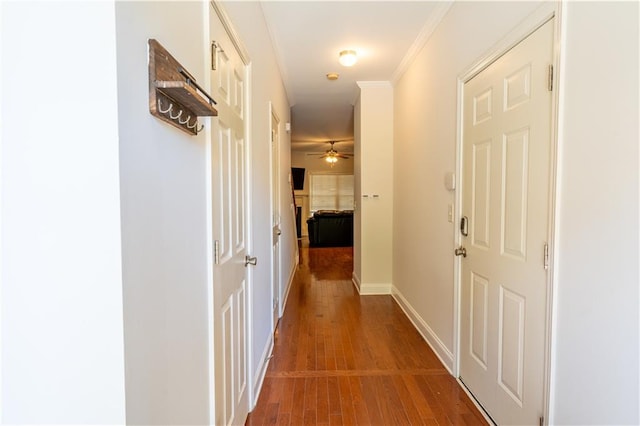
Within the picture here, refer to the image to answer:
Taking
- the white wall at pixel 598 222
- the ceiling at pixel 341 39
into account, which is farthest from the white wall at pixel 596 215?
the ceiling at pixel 341 39

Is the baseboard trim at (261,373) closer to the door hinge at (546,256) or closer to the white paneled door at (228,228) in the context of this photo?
the white paneled door at (228,228)

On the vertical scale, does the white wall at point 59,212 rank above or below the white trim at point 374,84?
below

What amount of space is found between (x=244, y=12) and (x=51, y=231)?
66.8 inches

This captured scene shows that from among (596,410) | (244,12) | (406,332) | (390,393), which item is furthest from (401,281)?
(244,12)

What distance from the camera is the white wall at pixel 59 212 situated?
2.06 feet

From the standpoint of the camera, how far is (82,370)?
663mm

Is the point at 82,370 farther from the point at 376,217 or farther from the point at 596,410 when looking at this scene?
the point at 376,217

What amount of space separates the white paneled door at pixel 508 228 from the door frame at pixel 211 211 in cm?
138

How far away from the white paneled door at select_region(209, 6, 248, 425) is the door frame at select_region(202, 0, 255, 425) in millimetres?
25

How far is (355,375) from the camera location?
228cm

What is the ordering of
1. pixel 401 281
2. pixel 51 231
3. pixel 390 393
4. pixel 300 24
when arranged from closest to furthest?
pixel 51 231 < pixel 390 393 < pixel 300 24 < pixel 401 281

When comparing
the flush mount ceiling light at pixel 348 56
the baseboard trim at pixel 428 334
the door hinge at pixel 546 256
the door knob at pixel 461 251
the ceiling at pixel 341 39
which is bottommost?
the baseboard trim at pixel 428 334

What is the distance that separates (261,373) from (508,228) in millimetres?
1818

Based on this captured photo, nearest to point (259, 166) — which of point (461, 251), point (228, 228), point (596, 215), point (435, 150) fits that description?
point (228, 228)
